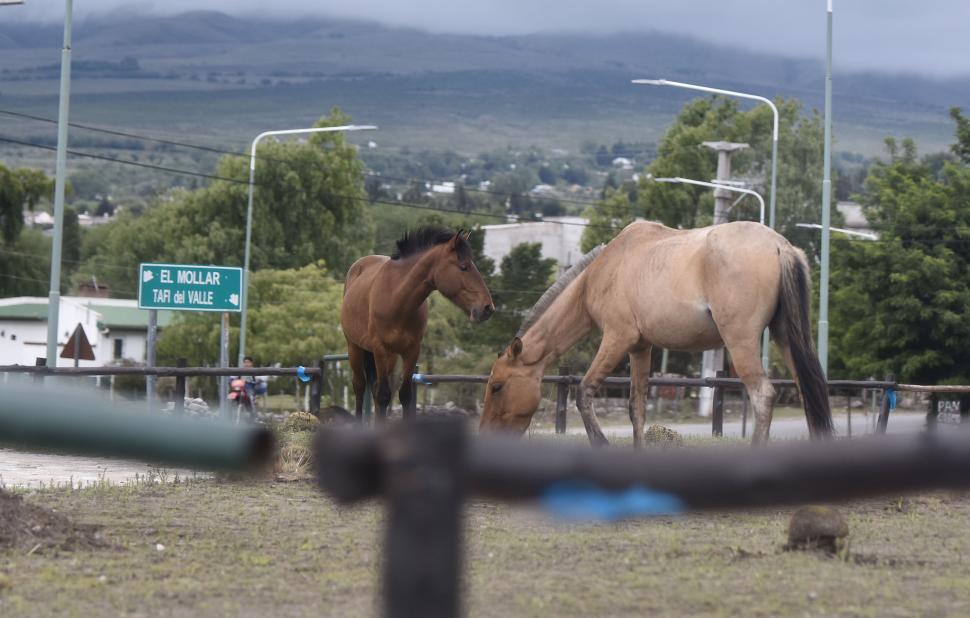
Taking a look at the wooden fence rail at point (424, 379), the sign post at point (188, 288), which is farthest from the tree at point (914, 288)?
the sign post at point (188, 288)

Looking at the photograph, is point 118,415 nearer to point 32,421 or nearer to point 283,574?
point 32,421

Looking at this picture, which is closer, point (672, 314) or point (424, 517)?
point (424, 517)

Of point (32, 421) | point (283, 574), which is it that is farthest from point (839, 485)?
point (283, 574)

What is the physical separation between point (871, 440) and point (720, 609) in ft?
11.7

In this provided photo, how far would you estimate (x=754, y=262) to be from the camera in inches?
460

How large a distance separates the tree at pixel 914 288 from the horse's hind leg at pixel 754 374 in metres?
33.9

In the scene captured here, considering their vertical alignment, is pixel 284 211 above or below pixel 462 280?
above

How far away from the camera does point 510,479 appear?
2701 mm

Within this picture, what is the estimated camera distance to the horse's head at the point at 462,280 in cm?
1399

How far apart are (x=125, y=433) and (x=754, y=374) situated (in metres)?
9.49

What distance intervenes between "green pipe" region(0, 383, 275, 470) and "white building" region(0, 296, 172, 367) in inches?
3029

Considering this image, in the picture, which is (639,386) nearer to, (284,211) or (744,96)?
(744,96)

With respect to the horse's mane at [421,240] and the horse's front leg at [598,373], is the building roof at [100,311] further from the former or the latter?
the horse's front leg at [598,373]

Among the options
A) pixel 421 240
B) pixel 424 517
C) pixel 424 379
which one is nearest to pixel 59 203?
pixel 424 379
